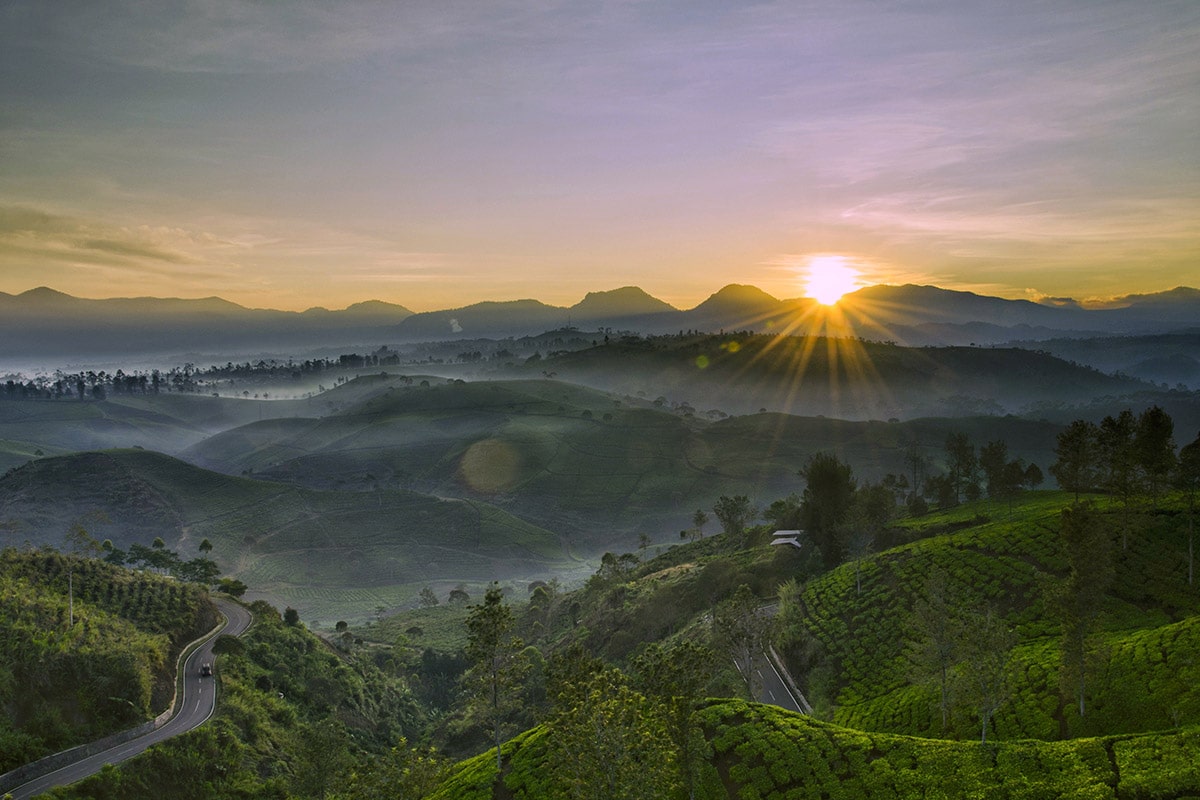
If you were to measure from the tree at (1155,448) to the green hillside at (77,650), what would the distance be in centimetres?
9308

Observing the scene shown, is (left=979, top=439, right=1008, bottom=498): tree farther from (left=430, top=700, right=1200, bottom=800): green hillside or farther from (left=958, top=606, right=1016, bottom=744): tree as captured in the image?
(left=430, top=700, right=1200, bottom=800): green hillside

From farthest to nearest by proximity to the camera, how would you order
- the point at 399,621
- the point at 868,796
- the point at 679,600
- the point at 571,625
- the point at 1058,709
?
the point at 399,621 → the point at 571,625 → the point at 679,600 → the point at 1058,709 → the point at 868,796

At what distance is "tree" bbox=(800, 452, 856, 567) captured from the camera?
9488 centimetres

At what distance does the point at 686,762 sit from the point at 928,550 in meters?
51.1

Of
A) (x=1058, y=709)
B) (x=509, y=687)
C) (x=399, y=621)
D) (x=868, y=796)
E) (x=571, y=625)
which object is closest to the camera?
(x=868, y=796)

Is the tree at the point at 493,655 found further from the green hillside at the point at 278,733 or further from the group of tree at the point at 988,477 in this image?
the group of tree at the point at 988,477

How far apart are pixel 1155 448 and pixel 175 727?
92.0 meters

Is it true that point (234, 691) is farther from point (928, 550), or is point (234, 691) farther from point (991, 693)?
point (928, 550)

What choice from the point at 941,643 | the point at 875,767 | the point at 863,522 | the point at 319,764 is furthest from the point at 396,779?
the point at 863,522

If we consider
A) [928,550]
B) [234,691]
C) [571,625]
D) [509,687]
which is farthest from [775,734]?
[571,625]

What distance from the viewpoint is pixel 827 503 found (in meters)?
97.7

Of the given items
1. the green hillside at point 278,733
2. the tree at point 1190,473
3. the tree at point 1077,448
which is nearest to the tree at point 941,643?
the tree at point 1190,473

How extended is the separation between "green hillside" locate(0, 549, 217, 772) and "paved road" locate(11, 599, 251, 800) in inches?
67.7

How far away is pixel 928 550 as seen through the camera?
75.8m
